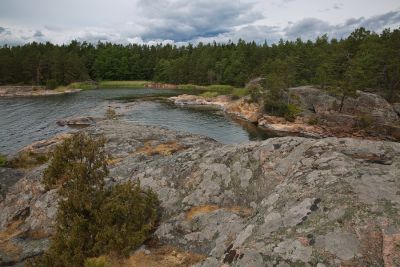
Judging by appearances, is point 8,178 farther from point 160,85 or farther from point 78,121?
point 160,85

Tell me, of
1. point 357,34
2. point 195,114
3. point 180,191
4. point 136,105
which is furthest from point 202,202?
point 357,34

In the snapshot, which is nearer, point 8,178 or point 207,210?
point 207,210

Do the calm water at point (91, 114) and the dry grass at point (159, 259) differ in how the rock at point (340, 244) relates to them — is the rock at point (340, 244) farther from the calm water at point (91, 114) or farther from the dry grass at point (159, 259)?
the calm water at point (91, 114)

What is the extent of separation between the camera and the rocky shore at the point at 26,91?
10791 centimetres

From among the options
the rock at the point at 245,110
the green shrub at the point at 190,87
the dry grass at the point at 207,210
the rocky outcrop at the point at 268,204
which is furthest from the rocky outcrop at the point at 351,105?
the green shrub at the point at 190,87

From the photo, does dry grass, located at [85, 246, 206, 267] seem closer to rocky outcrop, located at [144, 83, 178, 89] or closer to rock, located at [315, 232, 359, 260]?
rock, located at [315, 232, 359, 260]

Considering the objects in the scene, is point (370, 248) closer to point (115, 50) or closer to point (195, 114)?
point (195, 114)

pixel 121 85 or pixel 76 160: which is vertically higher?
pixel 76 160

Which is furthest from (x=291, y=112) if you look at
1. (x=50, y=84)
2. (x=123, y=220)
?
(x=50, y=84)

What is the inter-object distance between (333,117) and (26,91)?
95.7 meters

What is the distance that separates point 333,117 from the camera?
61250 millimetres

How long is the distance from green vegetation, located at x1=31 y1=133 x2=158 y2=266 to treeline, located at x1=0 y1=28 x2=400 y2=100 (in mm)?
55980

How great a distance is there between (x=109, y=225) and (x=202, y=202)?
3.92 metres

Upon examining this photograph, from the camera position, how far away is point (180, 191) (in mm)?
15727
